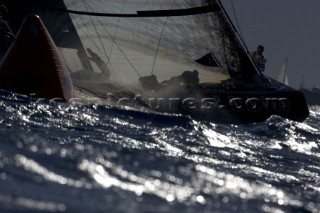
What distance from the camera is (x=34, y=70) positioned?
45.0 feet

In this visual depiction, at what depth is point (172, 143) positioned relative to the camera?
9961 millimetres

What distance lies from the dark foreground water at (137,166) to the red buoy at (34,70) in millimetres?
820

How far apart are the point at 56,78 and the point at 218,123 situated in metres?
3.63

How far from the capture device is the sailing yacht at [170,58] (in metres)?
16.3

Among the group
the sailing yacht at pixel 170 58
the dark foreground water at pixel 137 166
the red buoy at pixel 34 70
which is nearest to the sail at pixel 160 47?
the sailing yacht at pixel 170 58

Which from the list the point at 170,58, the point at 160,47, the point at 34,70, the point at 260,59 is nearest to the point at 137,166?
the point at 34,70

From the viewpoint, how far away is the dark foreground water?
5586mm

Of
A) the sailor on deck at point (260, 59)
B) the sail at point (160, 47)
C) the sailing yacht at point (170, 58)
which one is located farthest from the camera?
the sailor on deck at point (260, 59)

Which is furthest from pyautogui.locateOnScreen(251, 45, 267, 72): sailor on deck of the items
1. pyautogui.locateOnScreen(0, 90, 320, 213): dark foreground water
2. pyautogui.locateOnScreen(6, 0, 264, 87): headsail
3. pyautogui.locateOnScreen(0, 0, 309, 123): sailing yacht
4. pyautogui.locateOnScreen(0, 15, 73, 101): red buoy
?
pyautogui.locateOnScreen(0, 15, 73, 101): red buoy

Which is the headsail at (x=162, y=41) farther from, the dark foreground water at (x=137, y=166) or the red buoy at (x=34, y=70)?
the dark foreground water at (x=137, y=166)

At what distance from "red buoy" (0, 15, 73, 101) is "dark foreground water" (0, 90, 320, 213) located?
820mm

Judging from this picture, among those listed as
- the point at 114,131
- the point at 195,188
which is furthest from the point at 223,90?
the point at 195,188

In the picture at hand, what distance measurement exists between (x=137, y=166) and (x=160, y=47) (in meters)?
10.4

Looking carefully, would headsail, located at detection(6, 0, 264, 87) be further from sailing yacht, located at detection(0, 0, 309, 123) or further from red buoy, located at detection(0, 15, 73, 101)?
red buoy, located at detection(0, 15, 73, 101)
